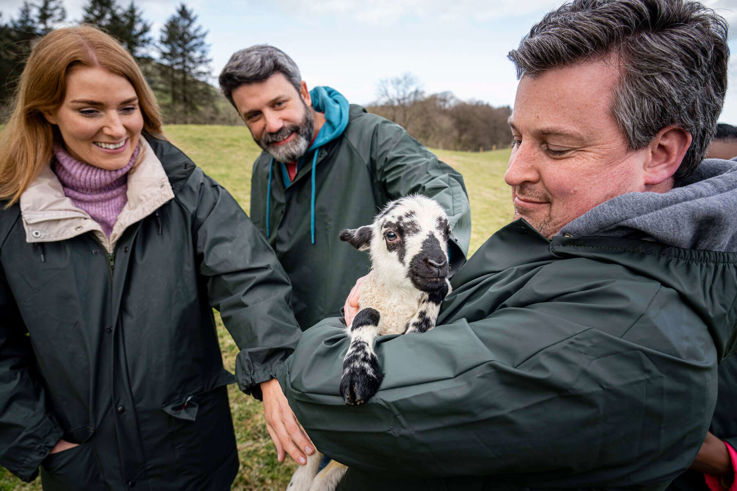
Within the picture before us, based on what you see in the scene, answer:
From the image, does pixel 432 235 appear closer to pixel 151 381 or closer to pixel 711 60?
pixel 711 60

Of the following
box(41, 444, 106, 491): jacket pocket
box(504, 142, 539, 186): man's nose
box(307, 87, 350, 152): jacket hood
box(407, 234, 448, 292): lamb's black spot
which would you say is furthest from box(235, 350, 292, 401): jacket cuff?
box(307, 87, 350, 152): jacket hood

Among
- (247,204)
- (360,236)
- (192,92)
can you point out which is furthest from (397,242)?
(192,92)

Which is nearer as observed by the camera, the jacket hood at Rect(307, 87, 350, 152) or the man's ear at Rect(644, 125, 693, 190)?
the man's ear at Rect(644, 125, 693, 190)

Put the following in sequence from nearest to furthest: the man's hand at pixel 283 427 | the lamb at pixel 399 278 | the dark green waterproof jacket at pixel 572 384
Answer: the dark green waterproof jacket at pixel 572 384 → the lamb at pixel 399 278 → the man's hand at pixel 283 427

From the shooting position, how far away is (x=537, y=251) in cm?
176

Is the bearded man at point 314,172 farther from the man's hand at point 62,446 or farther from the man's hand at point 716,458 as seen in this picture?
the man's hand at point 716,458

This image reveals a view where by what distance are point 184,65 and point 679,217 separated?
56498mm

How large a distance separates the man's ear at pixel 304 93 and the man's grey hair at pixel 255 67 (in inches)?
3.3

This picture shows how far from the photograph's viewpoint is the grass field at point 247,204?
14.9ft

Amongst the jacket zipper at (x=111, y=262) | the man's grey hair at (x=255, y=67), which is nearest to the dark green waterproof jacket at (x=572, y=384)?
the jacket zipper at (x=111, y=262)

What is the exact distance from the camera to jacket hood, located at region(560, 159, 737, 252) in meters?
1.25

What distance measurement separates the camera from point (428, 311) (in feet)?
6.55

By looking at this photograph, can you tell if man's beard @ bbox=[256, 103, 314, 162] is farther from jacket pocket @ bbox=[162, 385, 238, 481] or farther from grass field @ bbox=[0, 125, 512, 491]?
jacket pocket @ bbox=[162, 385, 238, 481]

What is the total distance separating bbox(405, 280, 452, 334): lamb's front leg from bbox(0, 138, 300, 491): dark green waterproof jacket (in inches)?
32.5
